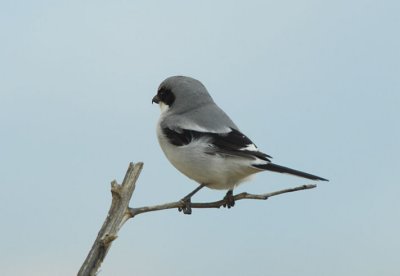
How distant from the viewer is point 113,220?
5.15 m

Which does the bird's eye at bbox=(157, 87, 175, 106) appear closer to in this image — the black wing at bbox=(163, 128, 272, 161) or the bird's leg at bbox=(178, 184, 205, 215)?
the black wing at bbox=(163, 128, 272, 161)

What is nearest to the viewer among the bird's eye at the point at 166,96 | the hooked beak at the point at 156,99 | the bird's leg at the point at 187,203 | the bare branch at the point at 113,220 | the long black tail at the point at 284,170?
the bare branch at the point at 113,220

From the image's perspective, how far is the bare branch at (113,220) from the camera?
15.9ft

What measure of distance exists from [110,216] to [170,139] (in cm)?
202

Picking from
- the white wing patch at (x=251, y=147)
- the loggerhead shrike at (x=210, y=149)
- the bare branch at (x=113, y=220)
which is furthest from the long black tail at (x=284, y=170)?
the bare branch at (x=113, y=220)

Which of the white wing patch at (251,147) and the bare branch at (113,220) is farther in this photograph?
the white wing patch at (251,147)

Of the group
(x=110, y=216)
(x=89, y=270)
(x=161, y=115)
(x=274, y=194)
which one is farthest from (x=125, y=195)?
(x=161, y=115)

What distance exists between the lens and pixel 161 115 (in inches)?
307

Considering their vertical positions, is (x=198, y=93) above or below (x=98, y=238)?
above

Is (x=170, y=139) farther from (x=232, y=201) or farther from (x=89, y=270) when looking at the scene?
(x=89, y=270)

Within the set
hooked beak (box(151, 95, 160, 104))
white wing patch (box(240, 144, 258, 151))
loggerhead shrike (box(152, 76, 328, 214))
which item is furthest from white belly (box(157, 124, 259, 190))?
hooked beak (box(151, 95, 160, 104))

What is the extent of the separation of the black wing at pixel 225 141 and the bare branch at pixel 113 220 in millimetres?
1479

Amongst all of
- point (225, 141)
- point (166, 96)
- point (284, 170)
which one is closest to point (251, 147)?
point (225, 141)

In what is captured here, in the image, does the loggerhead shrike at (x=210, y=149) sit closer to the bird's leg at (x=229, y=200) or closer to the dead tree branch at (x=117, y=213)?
the bird's leg at (x=229, y=200)
